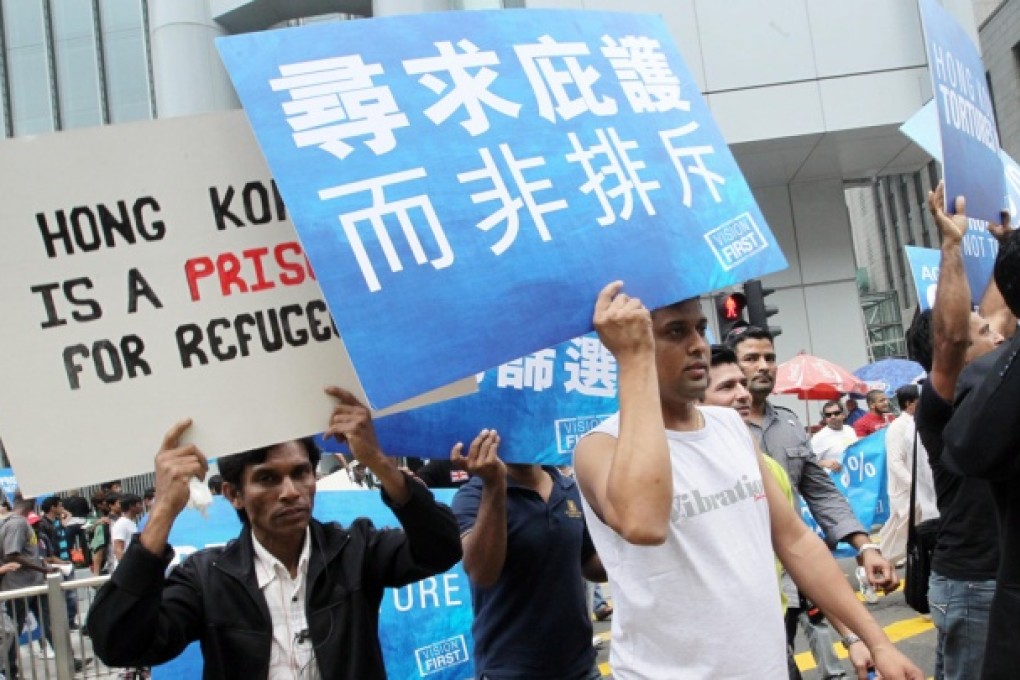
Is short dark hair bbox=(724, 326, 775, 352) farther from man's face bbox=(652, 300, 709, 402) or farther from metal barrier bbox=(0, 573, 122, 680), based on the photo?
metal barrier bbox=(0, 573, 122, 680)

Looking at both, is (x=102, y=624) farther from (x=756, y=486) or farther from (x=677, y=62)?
(x=677, y=62)

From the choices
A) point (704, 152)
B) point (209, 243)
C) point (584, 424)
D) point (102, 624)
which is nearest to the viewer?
point (102, 624)

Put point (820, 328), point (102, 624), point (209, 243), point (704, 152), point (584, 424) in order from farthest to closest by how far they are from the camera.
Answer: point (820, 328) < point (584, 424) < point (704, 152) < point (209, 243) < point (102, 624)

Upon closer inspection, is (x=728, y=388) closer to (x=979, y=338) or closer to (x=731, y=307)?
(x=979, y=338)

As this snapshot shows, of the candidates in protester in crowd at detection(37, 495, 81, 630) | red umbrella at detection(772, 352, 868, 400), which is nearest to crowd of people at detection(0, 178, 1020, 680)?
protester in crowd at detection(37, 495, 81, 630)

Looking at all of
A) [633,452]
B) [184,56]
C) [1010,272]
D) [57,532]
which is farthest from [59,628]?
[184,56]

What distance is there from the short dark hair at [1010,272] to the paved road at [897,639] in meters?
4.49

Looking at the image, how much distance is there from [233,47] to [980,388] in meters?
1.85

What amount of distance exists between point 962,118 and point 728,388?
130 centimetres

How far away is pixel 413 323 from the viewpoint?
245cm

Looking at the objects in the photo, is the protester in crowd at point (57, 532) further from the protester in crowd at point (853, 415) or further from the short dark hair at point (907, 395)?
the protester in crowd at point (853, 415)

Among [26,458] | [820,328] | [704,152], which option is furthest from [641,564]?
[820,328]

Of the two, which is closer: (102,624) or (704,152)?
(102,624)

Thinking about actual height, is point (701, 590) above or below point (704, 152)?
below
